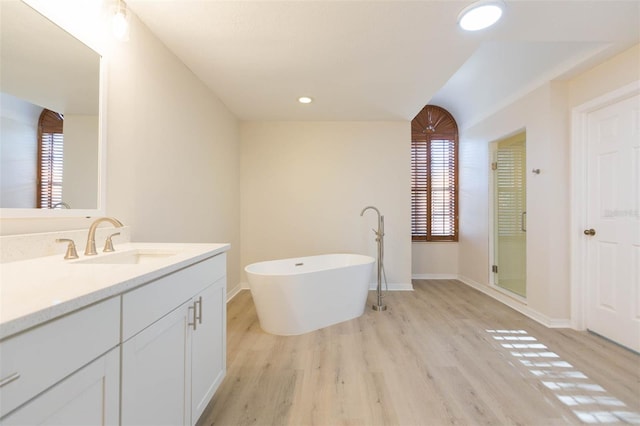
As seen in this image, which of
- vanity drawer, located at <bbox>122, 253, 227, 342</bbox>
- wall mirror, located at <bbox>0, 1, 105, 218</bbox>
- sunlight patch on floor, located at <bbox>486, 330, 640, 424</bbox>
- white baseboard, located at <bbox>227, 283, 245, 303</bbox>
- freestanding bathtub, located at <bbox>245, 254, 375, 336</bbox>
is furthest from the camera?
white baseboard, located at <bbox>227, 283, 245, 303</bbox>

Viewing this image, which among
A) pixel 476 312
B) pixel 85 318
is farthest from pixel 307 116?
pixel 85 318

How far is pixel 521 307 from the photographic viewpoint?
289 cm

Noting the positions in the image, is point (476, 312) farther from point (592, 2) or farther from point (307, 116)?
point (307, 116)

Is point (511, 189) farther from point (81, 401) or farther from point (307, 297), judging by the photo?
point (81, 401)

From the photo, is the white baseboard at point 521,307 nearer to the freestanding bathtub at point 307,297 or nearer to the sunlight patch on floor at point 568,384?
the sunlight patch on floor at point 568,384

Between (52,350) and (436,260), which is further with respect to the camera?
(436,260)

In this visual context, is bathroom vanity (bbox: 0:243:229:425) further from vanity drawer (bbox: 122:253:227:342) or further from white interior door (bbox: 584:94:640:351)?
white interior door (bbox: 584:94:640:351)

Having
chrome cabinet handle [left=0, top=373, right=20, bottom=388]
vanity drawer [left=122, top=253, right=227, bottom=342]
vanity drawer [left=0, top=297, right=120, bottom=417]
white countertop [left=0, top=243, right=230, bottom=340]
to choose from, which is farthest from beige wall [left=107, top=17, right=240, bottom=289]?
chrome cabinet handle [left=0, top=373, right=20, bottom=388]

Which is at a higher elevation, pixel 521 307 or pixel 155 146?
pixel 155 146

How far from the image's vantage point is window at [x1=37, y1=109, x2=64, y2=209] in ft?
3.77

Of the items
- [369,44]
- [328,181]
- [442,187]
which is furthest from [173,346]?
[442,187]

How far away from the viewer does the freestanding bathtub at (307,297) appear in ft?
7.68

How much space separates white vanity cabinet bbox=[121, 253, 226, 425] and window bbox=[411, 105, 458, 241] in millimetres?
3670

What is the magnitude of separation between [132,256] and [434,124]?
443 cm
